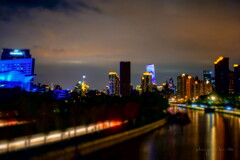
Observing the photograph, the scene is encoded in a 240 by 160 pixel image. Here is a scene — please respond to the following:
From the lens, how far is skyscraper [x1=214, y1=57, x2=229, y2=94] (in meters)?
111

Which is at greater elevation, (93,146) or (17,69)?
(17,69)

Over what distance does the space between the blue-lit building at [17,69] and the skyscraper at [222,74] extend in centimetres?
7040

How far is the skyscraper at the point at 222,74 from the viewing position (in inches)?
4368

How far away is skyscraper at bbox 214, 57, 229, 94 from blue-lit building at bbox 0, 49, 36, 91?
70.4 meters

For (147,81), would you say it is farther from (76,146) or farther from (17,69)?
(76,146)

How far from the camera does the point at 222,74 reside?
115 metres

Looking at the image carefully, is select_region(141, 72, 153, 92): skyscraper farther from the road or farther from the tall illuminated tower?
the road

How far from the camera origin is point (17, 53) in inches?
3322

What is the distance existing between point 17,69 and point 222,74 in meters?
77.5

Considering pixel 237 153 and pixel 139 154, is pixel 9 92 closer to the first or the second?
pixel 139 154

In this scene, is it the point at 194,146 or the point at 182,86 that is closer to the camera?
the point at 194,146

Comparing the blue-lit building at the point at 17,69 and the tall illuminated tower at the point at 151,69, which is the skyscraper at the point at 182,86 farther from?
the blue-lit building at the point at 17,69

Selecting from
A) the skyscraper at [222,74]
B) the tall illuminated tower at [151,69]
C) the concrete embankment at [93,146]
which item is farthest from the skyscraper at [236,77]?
the concrete embankment at [93,146]

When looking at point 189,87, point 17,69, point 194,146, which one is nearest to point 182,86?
point 189,87
